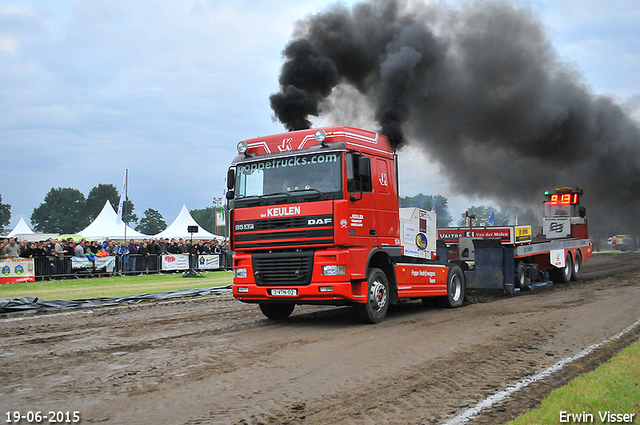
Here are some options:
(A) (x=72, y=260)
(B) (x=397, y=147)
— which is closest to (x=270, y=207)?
(B) (x=397, y=147)

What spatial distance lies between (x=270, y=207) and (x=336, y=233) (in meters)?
1.28

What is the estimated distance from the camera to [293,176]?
359 inches

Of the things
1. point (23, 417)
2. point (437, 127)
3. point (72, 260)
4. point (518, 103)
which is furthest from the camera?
point (518, 103)

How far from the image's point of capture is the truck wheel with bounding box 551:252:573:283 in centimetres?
1823

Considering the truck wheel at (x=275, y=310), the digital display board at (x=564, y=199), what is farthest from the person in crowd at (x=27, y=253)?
the digital display board at (x=564, y=199)

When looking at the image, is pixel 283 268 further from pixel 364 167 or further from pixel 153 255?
pixel 153 255

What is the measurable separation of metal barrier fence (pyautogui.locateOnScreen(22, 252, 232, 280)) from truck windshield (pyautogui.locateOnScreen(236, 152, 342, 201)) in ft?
44.0

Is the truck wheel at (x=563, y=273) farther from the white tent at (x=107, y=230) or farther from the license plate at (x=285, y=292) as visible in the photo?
the white tent at (x=107, y=230)

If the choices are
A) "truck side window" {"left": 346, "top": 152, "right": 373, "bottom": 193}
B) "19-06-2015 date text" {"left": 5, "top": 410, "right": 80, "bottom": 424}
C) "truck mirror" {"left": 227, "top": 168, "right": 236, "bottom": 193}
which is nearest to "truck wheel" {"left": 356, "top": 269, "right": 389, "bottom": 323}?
"truck side window" {"left": 346, "top": 152, "right": 373, "bottom": 193}

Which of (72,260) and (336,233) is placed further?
(72,260)

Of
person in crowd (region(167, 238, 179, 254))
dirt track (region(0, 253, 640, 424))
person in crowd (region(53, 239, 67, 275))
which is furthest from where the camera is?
person in crowd (region(167, 238, 179, 254))

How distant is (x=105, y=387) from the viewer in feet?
17.1

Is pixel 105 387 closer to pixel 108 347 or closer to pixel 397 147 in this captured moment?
pixel 108 347

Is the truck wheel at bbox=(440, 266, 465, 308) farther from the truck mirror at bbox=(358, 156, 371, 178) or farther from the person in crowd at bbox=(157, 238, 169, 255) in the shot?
the person in crowd at bbox=(157, 238, 169, 255)
